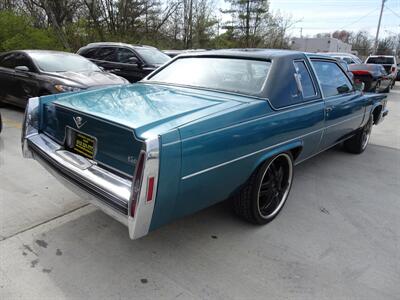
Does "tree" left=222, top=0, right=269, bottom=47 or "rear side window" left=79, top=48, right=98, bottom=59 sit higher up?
"tree" left=222, top=0, right=269, bottom=47

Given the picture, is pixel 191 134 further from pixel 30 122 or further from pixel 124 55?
pixel 124 55

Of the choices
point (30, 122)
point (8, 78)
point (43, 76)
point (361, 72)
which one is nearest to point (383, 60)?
point (361, 72)

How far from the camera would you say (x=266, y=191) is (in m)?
3.08

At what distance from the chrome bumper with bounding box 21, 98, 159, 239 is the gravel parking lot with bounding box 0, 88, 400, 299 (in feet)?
1.61

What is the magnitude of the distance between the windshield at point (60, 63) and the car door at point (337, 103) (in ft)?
16.1

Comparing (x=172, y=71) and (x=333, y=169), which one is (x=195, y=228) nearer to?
(x=172, y=71)

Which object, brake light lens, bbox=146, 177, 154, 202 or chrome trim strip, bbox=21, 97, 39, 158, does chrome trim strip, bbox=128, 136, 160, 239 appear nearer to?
brake light lens, bbox=146, 177, 154, 202

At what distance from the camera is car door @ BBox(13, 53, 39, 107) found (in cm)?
630

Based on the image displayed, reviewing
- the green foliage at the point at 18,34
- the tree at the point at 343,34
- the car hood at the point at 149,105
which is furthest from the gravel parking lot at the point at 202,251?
the tree at the point at 343,34

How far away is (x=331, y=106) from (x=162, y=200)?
266 cm

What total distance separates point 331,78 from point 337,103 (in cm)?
44

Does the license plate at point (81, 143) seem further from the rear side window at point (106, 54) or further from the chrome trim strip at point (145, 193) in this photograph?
the rear side window at point (106, 54)

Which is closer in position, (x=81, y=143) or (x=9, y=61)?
(x=81, y=143)

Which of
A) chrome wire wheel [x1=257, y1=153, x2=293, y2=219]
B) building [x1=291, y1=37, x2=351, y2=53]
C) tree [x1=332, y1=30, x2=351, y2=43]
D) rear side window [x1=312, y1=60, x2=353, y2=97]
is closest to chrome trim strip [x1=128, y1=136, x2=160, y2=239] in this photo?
chrome wire wheel [x1=257, y1=153, x2=293, y2=219]
